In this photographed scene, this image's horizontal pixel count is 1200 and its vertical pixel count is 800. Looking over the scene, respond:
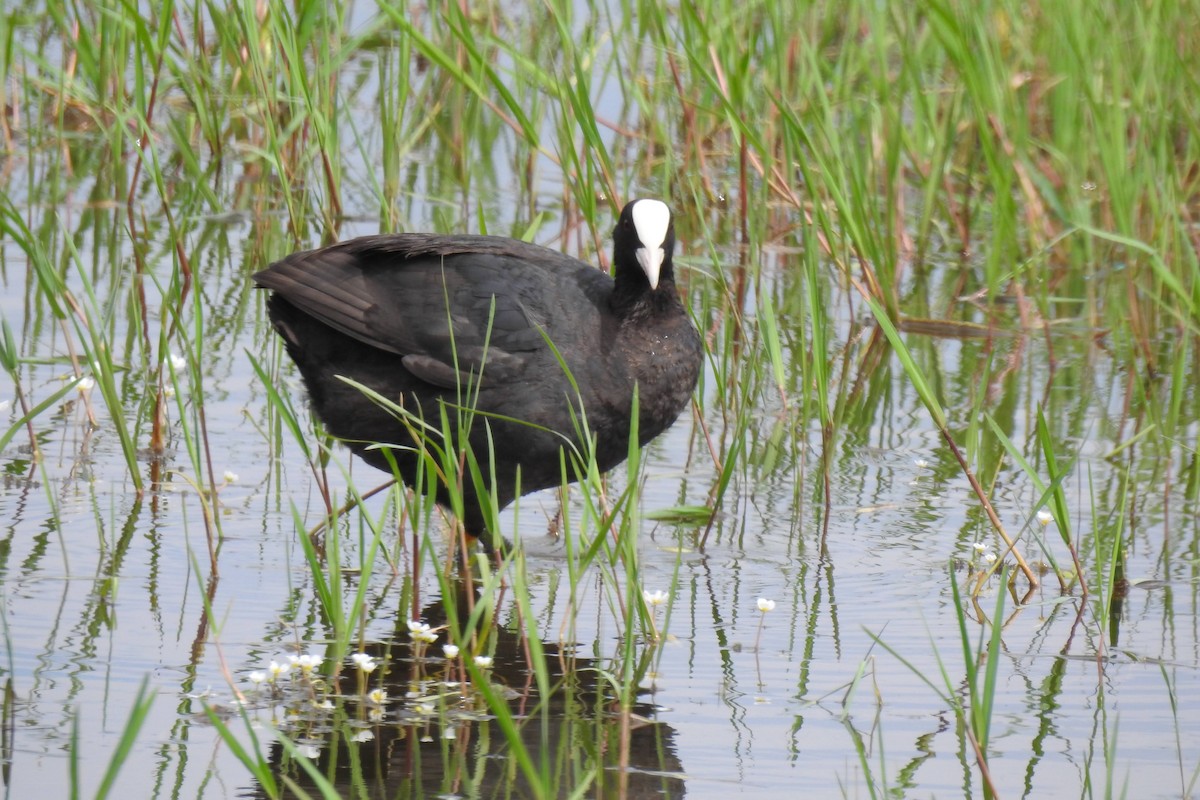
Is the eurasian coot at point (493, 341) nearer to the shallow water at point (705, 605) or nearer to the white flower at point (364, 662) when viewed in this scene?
the shallow water at point (705, 605)

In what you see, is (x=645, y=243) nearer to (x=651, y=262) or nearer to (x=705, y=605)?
(x=651, y=262)

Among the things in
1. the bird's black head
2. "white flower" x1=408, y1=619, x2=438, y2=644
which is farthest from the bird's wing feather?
"white flower" x1=408, y1=619, x2=438, y2=644

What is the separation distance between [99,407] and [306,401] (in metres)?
0.53

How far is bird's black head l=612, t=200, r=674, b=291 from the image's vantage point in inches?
157

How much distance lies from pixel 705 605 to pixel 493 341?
2.36ft

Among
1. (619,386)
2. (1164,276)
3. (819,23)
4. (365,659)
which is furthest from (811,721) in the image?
(819,23)

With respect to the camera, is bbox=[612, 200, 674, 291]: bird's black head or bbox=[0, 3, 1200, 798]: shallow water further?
bbox=[612, 200, 674, 291]: bird's black head

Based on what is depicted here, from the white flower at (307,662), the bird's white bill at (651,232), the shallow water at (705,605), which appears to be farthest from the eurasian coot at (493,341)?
the white flower at (307,662)

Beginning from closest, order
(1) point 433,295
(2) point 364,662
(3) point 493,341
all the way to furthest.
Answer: (2) point 364,662 < (3) point 493,341 < (1) point 433,295

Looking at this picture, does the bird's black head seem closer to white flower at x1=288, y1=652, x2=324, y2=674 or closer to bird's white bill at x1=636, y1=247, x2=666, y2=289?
bird's white bill at x1=636, y1=247, x2=666, y2=289

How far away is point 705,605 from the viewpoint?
3.73 meters

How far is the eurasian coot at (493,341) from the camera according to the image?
12.7ft

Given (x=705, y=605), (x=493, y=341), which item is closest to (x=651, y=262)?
(x=493, y=341)

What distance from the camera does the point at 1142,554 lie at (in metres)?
4.00
